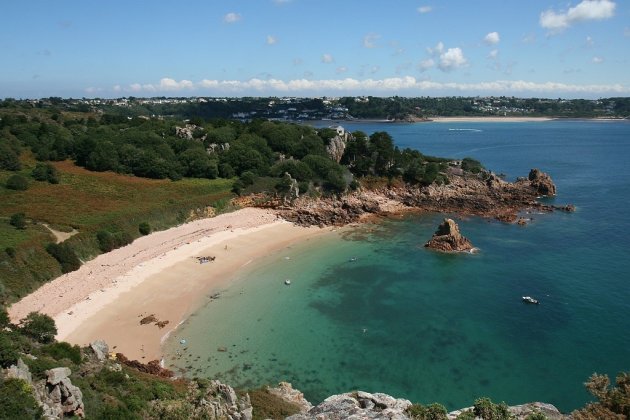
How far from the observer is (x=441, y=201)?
225 ft

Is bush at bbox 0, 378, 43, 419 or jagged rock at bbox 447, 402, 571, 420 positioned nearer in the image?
bush at bbox 0, 378, 43, 419

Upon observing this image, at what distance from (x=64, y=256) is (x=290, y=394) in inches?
1031

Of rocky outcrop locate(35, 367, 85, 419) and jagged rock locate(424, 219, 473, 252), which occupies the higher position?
rocky outcrop locate(35, 367, 85, 419)

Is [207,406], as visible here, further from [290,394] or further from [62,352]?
[62,352]

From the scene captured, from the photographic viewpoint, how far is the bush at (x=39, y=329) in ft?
83.6

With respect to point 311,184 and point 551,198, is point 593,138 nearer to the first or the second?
point 551,198

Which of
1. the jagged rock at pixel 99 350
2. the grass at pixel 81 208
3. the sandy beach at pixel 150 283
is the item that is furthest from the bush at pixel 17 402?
the grass at pixel 81 208

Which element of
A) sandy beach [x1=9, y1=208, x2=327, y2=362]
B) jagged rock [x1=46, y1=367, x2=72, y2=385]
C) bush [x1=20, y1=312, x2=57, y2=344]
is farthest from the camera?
sandy beach [x1=9, y1=208, x2=327, y2=362]

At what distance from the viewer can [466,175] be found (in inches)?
Answer: 3024

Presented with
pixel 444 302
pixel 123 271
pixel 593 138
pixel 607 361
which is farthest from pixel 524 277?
pixel 593 138

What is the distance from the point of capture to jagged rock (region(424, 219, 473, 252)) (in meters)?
49.2

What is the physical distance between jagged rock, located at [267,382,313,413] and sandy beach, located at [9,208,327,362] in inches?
365

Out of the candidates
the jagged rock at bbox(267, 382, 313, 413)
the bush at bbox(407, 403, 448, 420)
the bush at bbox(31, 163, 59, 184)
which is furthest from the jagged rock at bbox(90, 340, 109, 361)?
the bush at bbox(31, 163, 59, 184)

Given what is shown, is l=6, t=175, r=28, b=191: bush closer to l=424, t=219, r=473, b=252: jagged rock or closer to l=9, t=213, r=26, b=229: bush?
l=9, t=213, r=26, b=229: bush
